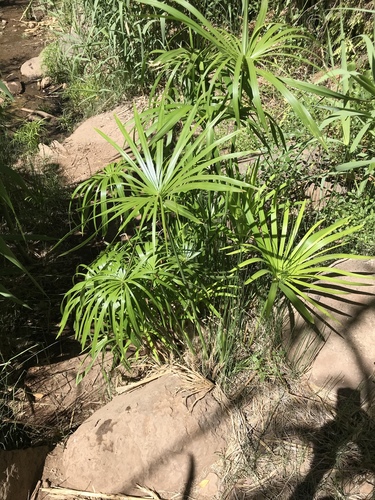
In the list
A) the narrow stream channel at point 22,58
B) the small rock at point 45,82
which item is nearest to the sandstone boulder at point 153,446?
the narrow stream channel at point 22,58

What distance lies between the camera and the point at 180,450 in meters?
1.78

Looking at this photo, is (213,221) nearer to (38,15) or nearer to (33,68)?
(33,68)

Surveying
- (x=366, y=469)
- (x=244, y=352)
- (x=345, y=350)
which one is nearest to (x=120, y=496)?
(x=244, y=352)

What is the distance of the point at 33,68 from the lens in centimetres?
534

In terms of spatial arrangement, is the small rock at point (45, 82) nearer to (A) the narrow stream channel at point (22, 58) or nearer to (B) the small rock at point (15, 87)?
(A) the narrow stream channel at point (22, 58)

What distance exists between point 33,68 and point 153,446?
4.79 m

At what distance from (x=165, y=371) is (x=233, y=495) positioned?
55 centimetres

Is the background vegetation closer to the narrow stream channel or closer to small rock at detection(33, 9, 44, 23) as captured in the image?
the narrow stream channel

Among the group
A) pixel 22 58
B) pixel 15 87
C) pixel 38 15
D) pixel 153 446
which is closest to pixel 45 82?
pixel 15 87

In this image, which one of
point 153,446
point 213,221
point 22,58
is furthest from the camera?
point 22,58

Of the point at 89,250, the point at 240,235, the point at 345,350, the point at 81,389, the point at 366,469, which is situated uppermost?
the point at 240,235

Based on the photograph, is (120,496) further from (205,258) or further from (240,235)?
(240,235)

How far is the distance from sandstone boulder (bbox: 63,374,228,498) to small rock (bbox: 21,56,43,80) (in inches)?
177

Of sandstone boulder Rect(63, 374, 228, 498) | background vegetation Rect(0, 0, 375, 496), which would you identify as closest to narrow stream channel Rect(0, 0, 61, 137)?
background vegetation Rect(0, 0, 375, 496)
